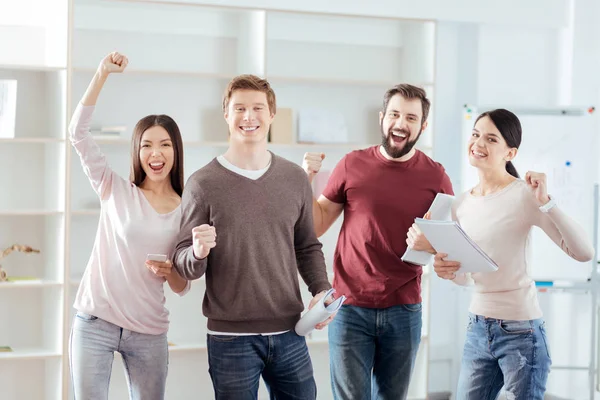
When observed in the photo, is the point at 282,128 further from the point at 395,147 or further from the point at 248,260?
the point at 248,260

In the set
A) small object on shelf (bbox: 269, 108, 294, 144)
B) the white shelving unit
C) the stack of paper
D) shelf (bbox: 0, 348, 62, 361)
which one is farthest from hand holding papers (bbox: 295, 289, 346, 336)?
small object on shelf (bbox: 269, 108, 294, 144)

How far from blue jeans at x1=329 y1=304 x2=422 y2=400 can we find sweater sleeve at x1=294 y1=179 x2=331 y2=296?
346 millimetres

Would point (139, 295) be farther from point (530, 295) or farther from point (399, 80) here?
point (399, 80)

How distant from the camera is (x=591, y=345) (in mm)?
4875

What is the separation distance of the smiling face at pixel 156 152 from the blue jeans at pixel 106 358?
0.50m

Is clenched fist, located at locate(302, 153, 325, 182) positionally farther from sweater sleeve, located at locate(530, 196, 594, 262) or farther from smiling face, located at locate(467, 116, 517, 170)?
sweater sleeve, located at locate(530, 196, 594, 262)

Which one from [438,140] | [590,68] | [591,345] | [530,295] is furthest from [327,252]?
[530,295]

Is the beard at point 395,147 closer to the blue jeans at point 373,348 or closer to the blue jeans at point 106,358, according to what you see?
the blue jeans at point 373,348

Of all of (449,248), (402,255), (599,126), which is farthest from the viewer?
(599,126)

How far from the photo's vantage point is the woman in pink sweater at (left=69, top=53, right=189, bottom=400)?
8.45 feet

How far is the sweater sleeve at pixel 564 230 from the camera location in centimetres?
255

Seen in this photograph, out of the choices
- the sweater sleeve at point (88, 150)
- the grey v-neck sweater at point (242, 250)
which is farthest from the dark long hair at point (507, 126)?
the sweater sleeve at point (88, 150)

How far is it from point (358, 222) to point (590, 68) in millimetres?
3124

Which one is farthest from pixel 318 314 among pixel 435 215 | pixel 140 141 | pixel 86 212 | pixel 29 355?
pixel 29 355
